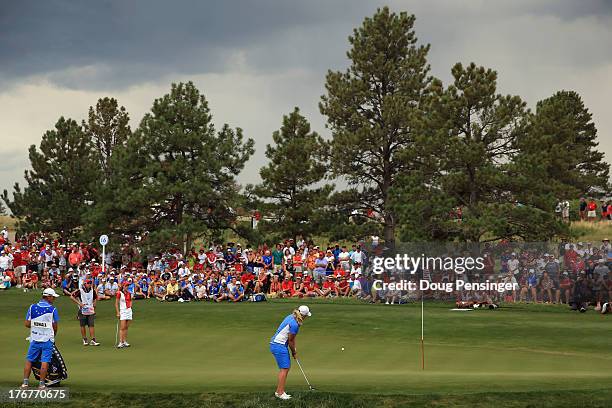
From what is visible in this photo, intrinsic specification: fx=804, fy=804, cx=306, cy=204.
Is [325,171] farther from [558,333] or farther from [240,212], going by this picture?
[558,333]

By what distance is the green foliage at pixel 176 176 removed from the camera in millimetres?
54688

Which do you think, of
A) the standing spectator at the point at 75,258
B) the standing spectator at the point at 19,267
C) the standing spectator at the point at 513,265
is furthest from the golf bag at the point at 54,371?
the standing spectator at the point at 19,267

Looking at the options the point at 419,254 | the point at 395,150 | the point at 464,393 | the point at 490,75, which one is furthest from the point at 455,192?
the point at 464,393

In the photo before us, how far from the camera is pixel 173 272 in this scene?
147ft

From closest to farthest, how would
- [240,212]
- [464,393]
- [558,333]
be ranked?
1. [464,393]
2. [558,333]
3. [240,212]

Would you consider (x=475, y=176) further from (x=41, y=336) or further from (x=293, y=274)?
(x=41, y=336)

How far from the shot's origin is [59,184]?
64812 mm

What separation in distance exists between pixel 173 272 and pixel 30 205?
25.0m

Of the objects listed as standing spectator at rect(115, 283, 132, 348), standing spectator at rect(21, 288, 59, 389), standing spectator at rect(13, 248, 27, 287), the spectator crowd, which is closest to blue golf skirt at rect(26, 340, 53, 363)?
standing spectator at rect(21, 288, 59, 389)

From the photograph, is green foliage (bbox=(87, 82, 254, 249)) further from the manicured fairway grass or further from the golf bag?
the golf bag

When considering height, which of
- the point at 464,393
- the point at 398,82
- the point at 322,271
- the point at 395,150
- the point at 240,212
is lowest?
the point at 464,393

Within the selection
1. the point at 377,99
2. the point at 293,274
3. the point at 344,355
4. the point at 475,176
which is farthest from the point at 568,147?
the point at 344,355

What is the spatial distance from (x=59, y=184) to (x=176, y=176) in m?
14.4

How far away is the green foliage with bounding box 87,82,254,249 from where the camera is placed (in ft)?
179
